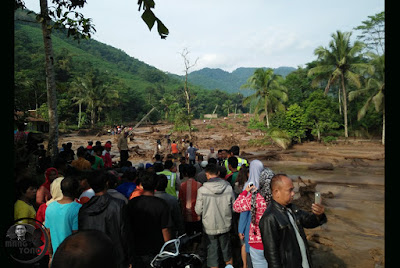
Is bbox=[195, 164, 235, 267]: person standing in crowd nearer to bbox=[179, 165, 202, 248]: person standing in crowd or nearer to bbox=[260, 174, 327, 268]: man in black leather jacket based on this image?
bbox=[179, 165, 202, 248]: person standing in crowd

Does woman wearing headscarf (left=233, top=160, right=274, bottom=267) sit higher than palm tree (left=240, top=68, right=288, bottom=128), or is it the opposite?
palm tree (left=240, top=68, right=288, bottom=128)

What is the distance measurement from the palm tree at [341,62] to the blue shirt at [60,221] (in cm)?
2637

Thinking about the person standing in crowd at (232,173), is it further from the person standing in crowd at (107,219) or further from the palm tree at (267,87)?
the palm tree at (267,87)

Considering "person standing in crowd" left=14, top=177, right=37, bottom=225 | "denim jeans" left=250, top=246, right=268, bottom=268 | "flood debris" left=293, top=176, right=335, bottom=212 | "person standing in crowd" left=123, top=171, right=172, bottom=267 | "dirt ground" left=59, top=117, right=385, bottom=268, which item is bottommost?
"dirt ground" left=59, top=117, right=385, bottom=268

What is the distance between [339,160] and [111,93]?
126 ft

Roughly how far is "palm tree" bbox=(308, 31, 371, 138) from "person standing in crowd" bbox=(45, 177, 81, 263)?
26.3 metres

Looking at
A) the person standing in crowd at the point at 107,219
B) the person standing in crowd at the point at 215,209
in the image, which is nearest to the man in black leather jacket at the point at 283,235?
the person standing in crowd at the point at 215,209

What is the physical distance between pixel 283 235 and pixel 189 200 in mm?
2377

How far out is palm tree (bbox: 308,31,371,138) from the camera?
24.4m

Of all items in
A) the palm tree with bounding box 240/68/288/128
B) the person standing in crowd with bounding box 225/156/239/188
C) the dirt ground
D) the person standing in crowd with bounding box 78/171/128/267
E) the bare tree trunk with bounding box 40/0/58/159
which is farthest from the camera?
the palm tree with bounding box 240/68/288/128

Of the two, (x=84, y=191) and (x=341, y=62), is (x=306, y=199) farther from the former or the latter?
(x=341, y=62)

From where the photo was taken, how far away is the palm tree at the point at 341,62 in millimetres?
24391

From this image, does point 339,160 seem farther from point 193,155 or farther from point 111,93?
point 111,93

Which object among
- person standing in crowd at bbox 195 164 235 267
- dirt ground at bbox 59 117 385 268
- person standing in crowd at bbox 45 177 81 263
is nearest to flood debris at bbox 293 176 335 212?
dirt ground at bbox 59 117 385 268
